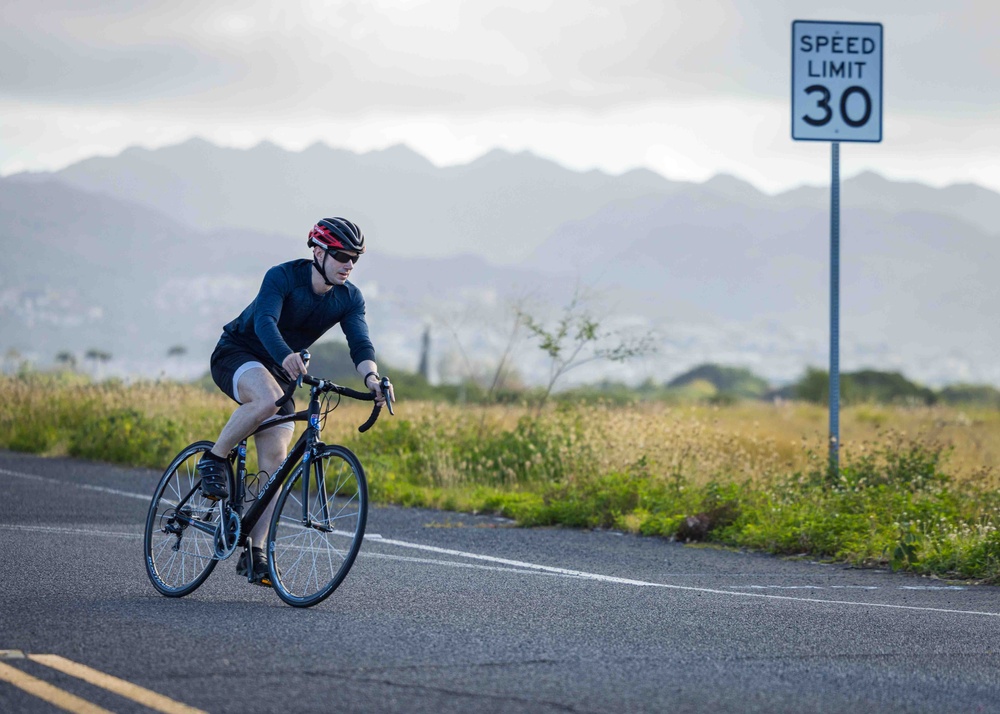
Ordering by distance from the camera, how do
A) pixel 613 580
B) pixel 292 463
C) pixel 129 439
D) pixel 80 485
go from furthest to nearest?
pixel 129 439 → pixel 80 485 → pixel 613 580 → pixel 292 463

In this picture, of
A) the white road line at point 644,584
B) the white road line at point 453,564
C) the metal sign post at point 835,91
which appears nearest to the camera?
the white road line at point 644,584

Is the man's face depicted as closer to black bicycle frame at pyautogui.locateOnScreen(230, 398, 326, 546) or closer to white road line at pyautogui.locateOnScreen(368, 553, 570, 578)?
black bicycle frame at pyautogui.locateOnScreen(230, 398, 326, 546)

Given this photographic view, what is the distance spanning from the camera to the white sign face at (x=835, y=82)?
13.5m

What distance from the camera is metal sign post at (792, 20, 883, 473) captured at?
13508 millimetres

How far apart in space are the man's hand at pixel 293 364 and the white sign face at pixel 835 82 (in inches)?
299

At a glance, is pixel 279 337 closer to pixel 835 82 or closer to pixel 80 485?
pixel 835 82

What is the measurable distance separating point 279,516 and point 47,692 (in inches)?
92.2

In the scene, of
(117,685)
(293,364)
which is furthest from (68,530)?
(117,685)

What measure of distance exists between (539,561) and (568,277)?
8.17 metres

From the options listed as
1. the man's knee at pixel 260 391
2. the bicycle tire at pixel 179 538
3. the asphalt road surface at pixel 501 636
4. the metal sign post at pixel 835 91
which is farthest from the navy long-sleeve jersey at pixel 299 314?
the metal sign post at pixel 835 91

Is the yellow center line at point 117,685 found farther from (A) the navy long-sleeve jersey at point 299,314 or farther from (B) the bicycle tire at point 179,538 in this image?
(A) the navy long-sleeve jersey at point 299,314

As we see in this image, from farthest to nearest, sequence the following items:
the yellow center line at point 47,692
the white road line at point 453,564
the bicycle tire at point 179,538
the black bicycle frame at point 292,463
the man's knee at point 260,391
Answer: the white road line at point 453,564 < the bicycle tire at point 179,538 < the man's knee at point 260,391 < the black bicycle frame at point 292,463 < the yellow center line at point 47,692

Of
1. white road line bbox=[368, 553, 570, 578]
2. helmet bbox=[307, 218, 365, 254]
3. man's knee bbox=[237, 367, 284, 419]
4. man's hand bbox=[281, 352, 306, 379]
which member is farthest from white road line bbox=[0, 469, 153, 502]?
man's hand bbox=[281, 352, 306, 379]

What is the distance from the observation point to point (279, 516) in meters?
7.73
